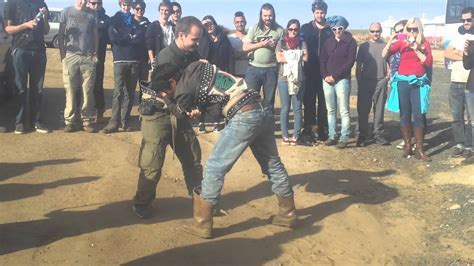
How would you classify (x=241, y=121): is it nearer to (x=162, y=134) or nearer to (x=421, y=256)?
(x=162, y=134)

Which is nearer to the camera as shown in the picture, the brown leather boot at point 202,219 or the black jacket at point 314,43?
the brown leather boot at point 202,219

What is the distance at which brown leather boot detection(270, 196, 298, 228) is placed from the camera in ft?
17.0

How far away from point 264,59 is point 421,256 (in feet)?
14.0

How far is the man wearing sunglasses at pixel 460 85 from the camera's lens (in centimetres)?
786

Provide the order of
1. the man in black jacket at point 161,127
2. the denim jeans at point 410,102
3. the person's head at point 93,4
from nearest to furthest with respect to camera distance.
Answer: the man in black jacket at point 161,127 → the denim jeans at point 410,102 → the person's head at point 93,4

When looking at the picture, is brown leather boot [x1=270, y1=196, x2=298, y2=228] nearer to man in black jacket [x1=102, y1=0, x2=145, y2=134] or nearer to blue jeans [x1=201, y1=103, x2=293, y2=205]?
blue jeans [x1=201, y1=103, x2=293, y2=205]

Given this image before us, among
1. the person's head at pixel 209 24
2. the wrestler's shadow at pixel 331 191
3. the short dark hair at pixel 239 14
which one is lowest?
the wrestler's shadow at pixel 331 191

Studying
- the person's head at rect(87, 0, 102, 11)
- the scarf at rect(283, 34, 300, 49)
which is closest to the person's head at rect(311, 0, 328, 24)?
the scarf at rect(283, 34, 300, 49)

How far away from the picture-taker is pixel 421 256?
4.85m

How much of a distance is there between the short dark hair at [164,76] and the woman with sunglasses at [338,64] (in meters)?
3.88

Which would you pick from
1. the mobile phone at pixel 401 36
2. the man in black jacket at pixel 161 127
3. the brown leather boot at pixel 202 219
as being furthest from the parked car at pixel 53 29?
the brown leather boot at pixel 202 219

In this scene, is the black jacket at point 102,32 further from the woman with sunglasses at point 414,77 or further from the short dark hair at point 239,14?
the woman with sunglasses at point 414,77

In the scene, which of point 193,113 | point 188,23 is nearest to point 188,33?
point 188,23

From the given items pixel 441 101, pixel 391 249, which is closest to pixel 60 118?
pixel 391 249
